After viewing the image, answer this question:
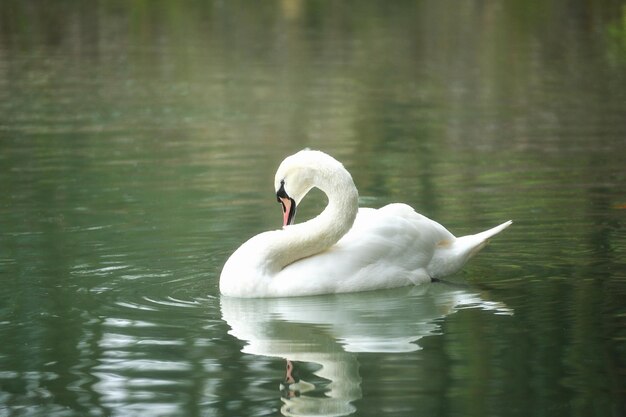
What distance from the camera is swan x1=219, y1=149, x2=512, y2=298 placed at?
8.33 metres

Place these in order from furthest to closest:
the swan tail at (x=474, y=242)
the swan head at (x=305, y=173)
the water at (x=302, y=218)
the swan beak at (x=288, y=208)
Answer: the swan tail at (x=474, y=242)
the swan beak at (x=288, y=208)
the swan head at (x=305, y=173)
the water at (x=302, y=218)

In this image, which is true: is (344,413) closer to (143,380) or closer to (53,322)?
(143,380)

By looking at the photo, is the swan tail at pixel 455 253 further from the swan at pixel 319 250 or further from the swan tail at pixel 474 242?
the swan at pixel 319 250

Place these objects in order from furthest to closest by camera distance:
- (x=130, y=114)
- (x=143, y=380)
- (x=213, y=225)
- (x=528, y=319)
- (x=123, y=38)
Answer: (x=123, y=38), (x=130, y=114), (x=213, y=225), (x=528, y=319), (x=143, y=380)

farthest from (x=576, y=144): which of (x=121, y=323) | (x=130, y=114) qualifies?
(x=121, y=323)

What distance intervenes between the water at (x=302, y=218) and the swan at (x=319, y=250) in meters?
0.14

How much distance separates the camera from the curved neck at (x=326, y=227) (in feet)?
27.3

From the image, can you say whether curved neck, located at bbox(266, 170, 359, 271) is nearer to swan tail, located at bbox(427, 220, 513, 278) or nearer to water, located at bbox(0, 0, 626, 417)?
water, located at bbox(0, 0, 626, 417)

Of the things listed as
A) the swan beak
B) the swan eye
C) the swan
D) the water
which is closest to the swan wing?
the swan

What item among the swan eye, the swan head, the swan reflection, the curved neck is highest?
the swan head

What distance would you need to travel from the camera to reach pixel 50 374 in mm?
6762

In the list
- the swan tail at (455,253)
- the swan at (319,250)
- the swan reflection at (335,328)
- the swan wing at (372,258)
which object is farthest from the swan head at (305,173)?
the swan tail at (455,253)

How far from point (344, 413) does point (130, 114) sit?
13802mm

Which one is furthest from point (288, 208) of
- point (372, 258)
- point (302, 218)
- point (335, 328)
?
point (302, 218)
